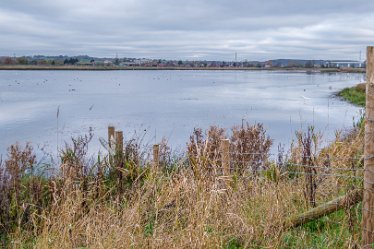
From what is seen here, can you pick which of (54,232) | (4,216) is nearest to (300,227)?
(54,232)

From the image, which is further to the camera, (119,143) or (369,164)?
(119,143)

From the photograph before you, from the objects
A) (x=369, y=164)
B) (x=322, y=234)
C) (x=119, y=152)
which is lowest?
(x=322, y=234)

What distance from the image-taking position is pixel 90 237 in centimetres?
512

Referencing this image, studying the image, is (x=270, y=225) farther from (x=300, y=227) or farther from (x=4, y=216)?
(x=4, y=216)

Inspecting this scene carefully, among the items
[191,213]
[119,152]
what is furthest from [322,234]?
[119,152]

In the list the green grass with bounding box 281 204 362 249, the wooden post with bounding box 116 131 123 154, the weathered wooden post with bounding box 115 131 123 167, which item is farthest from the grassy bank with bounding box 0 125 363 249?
the wooden post with bounding box 116 131 123 154

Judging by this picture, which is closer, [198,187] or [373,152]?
[373,152]

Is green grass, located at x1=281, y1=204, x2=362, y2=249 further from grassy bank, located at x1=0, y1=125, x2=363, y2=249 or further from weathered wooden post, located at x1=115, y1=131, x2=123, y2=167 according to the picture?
weathered wooden post, located at x1=115, y1=131, x2=123, y2=167

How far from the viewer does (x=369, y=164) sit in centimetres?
457

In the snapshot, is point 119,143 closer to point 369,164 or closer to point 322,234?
point 322,234

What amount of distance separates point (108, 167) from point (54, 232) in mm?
3227

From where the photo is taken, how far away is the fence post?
177 inches

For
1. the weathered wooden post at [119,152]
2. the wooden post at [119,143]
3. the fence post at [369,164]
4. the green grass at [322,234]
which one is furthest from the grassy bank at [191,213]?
the wooden post at [119,143]

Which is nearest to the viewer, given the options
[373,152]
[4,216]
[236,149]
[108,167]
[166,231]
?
[373,152]
